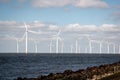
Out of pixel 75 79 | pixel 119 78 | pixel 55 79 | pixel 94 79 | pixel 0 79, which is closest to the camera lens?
pixel 119 78

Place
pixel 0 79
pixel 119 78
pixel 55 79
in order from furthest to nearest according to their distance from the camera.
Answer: pixel 0 79, pixel 55 79, pixel 119 78

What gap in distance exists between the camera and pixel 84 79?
29.4m

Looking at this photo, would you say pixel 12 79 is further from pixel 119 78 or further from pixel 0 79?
pixel 119 78

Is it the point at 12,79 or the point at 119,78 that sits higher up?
the point at 119,78

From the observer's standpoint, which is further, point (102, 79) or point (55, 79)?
point (55, 79)

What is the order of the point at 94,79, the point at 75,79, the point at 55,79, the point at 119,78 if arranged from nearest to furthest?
the point at 119,78
the point at 94,79
the point at 75,79
the point at 55,79

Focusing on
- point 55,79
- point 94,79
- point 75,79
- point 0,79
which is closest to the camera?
point 94,79

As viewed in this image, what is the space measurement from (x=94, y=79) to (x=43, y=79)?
7896 mm

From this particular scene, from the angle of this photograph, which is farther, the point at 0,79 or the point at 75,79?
the point at 0,79

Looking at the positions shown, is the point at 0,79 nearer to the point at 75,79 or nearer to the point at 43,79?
the point at 43,79

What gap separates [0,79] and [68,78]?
18.4 m

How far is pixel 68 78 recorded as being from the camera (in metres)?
31.9

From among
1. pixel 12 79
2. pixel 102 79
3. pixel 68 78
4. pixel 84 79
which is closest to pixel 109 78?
pixel 102 79

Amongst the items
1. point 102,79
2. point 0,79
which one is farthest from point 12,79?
point 102,79
